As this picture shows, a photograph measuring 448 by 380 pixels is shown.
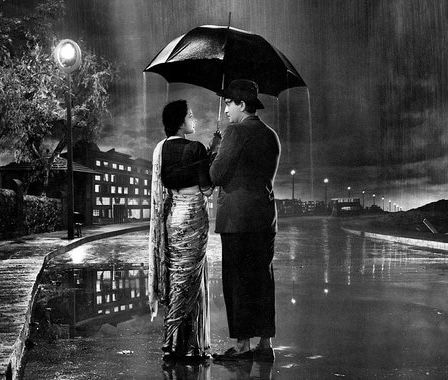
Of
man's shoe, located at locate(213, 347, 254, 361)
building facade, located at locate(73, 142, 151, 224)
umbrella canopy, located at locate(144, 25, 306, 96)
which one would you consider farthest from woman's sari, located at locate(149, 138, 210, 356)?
building facade, located at locate(73, 142, 151, 224)

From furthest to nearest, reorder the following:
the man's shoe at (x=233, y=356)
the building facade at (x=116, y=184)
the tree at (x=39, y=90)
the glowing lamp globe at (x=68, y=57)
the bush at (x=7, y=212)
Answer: the building facade at (x=116, y=184) < the tree at (x=39, y=90) < the bush at (x=7, y=212) < the glowing lamp globe at (x=68, y=57) < the man's shoe at (x=233, y=356)

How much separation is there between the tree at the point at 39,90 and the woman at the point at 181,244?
56.2 feet

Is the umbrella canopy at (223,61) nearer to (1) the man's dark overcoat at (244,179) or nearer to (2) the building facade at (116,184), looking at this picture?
(1) the man's dark overcoat at (244,179)

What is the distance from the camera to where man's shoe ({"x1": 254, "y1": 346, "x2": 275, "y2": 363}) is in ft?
16.1

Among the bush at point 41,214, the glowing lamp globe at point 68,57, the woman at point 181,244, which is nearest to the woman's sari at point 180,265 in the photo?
the woman at point 181,244

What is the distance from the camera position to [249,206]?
4922 millimetres

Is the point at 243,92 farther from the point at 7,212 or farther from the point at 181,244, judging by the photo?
the point at 7,212

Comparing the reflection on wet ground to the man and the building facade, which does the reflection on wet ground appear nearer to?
the man

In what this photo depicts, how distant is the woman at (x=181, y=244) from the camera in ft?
16.1

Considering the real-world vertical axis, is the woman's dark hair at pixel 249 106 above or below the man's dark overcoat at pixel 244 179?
above

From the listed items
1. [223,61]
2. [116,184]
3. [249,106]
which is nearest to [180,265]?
[249,106]

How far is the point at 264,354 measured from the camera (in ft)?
16.3

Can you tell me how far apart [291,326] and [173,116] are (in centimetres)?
265

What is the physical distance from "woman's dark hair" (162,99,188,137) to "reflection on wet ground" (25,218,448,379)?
1.92 m
